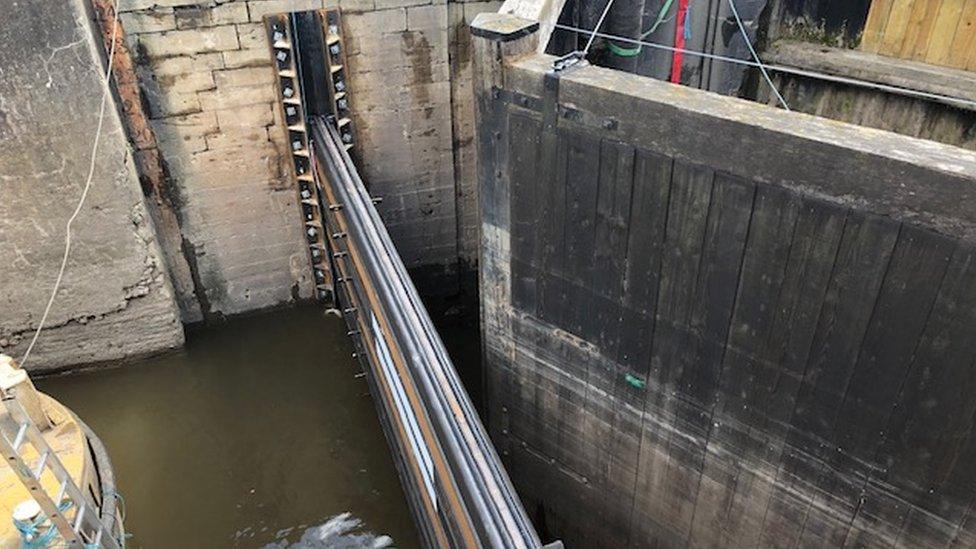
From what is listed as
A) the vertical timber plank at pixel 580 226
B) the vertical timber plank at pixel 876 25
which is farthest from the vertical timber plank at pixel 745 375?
the vertical timber plank at pixel 876 25

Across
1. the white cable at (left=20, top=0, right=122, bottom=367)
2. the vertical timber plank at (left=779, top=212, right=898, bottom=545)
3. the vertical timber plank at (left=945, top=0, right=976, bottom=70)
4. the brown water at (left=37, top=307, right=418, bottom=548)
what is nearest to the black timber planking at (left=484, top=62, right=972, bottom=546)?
the vertical timber plank at (left=779, top=212, right=898, bottom=545)

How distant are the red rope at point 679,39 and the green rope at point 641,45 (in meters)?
0.12

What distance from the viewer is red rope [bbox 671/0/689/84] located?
19.5 feet

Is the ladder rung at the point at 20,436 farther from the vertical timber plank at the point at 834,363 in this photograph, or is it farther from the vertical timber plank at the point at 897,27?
the vertical timber plank at the point at 897,27

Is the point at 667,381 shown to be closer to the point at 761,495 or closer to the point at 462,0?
the point at 761,495

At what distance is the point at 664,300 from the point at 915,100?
3523 millimetres

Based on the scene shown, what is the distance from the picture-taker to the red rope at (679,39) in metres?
5.93

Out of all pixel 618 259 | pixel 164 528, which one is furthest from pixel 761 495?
pixel 164 528

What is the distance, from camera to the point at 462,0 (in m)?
6.96

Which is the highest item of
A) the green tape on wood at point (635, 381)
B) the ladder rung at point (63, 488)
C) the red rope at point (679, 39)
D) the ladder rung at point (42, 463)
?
the red rope at point (679, 39)

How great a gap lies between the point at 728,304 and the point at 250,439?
186 inches

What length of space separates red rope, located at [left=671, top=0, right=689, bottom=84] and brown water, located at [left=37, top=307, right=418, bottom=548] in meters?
4.20

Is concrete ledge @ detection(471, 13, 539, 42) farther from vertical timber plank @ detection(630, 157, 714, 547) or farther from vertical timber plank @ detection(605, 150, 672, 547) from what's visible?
vertical timber plank @ detection(630, 157, 714, 547)

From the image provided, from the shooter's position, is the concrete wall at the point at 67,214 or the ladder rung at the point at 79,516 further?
the concrete wall at the point at 67,214
